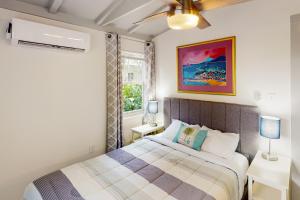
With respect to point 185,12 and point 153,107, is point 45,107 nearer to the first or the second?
point 153,107

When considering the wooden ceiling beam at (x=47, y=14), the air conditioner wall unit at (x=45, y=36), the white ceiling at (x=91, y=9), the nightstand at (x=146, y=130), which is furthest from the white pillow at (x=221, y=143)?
the wooden ceiling beam at (x=47, y=14)

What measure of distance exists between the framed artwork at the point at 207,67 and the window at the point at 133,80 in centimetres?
82

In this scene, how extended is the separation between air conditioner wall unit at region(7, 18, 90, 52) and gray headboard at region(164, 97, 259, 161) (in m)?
1.83

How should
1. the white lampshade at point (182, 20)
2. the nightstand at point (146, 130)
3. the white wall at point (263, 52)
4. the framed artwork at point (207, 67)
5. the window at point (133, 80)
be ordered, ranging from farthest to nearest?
the window at point (133, 80), the nightstand at point (146, 130), the framed artwork at point (207, 67), the white wall at point (263, 52), the white lampshade at point (182, 20)

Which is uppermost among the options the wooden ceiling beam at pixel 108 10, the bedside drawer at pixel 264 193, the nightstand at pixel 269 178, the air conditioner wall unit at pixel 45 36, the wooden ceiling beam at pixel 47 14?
the wooden ceiling beam at pixel 108 10

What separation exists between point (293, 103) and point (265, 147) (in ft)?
2.15

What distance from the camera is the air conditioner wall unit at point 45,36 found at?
73.6 inches

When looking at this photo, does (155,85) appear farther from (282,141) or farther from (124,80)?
(282,141)

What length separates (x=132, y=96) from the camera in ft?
11.3

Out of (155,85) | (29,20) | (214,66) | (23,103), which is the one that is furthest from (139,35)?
(23,103)

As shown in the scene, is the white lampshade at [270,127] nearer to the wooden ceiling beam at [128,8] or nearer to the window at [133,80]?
the wooden ceiling beam at [128,8]

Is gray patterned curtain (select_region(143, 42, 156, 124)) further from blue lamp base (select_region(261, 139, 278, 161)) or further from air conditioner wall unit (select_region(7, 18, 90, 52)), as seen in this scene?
blue lamp base (select_region(261, 139, 278, 161))

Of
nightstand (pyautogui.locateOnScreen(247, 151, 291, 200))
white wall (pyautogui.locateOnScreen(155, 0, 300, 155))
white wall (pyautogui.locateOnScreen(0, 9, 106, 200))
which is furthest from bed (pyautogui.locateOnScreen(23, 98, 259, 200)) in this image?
white wall (pyautogui.locateOnScreen(0, 9, 106, 200))

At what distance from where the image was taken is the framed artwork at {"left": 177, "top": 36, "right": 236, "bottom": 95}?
2.51 meters
